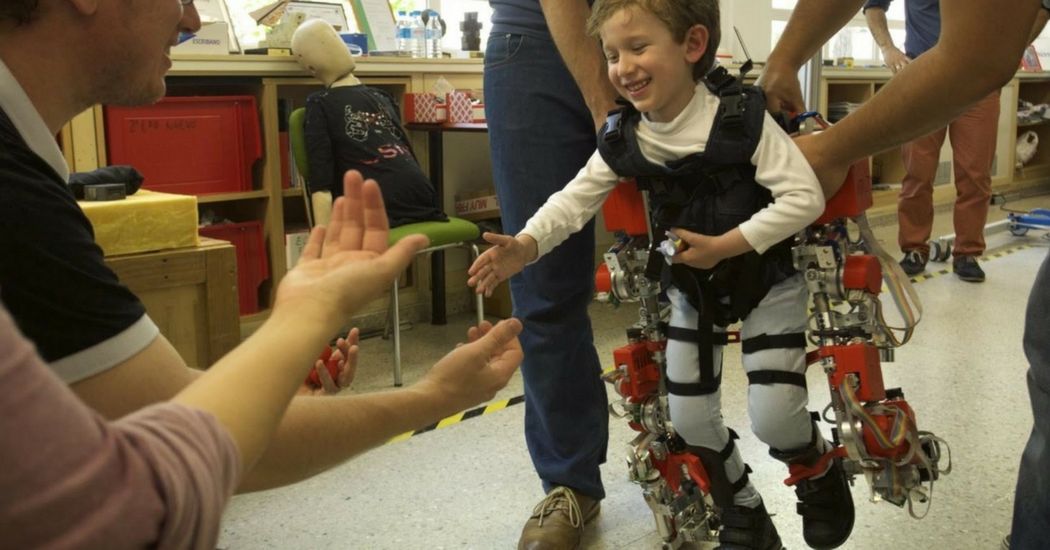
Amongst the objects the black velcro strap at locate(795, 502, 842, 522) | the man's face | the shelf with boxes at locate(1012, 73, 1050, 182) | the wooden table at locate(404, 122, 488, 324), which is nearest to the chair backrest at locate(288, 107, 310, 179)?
the wooden table at locate(404, 122, 488, 324)

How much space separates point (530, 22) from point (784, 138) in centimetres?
64

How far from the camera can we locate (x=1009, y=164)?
26.8 ft

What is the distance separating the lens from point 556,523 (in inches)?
88.5

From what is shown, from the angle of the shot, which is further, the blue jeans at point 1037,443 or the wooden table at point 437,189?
the wooden table at point 437,189

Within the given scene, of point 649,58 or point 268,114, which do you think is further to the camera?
point 268,114

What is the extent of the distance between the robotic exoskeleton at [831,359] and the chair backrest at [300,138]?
1901 mm

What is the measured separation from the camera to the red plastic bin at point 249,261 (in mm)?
4000

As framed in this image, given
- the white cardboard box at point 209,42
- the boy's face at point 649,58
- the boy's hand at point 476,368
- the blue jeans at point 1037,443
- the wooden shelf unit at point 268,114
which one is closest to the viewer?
the boy's hand at point 476,368

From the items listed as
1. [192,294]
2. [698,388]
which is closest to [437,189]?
[192,294]

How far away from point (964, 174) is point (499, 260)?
3.95 m

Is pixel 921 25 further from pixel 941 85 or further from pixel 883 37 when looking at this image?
pixel 941 85

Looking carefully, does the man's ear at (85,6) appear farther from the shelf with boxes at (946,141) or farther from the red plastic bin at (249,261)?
the shelf with boxes at (946,141)

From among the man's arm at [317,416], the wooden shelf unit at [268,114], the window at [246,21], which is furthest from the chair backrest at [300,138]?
the man's arm at [317,416]

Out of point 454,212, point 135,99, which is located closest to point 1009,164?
point 454,212
